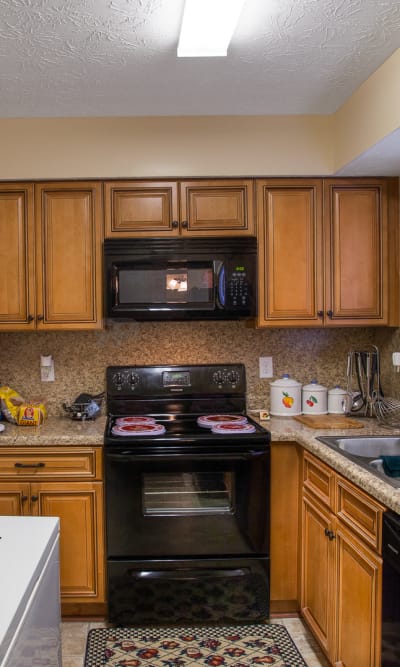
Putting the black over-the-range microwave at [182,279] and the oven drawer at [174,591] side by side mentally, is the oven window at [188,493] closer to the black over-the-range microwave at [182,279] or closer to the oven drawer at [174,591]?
the oven drawer at [174,591]

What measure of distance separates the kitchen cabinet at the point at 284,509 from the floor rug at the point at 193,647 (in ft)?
0.93

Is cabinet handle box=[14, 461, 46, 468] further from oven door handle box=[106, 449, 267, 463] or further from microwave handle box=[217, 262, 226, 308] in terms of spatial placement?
microwave handle box=[217, 262, 226, 308]

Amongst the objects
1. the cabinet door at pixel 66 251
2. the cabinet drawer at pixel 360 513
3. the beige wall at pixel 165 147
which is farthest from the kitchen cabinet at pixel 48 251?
the cabinet drawer at pixel 360 513

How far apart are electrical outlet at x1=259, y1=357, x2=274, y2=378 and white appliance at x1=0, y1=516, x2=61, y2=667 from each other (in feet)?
6.27

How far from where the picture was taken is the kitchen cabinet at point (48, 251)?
2.87 m

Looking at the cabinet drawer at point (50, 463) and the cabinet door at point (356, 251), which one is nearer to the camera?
the cabinet drawer at point (50, 463)

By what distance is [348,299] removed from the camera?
2.92 metres

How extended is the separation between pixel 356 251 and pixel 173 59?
1.33 metres

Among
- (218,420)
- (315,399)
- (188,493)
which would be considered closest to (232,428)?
(218,420)

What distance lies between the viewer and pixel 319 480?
234cm

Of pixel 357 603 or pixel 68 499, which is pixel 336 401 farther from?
pixel 68 499

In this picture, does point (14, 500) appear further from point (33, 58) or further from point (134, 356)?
point (33, 58)

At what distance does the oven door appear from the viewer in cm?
258

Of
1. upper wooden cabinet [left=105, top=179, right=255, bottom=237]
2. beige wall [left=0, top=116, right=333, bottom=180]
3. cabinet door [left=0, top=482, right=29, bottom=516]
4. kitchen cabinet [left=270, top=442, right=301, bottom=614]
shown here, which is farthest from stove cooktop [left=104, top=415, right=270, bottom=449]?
beige wall [left=0, top=116, right=333, bottom=180]
